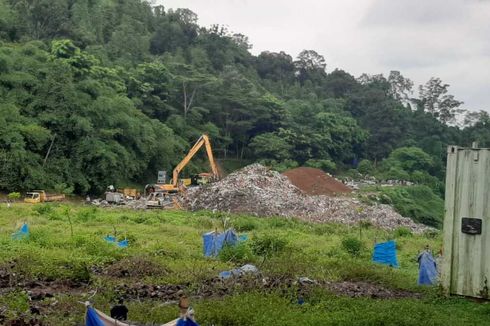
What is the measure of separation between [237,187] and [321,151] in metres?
27.8

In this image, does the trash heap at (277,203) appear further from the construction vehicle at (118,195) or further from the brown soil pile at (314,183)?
the construction vehicle at (118,195)

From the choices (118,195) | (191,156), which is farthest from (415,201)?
(118,195)

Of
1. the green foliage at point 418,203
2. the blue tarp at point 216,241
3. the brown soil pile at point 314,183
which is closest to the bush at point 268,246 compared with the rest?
the blue tarp at point 216,241

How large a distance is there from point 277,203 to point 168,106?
76.9ft

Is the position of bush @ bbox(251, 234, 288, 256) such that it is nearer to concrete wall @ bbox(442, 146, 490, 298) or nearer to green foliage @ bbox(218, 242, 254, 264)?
green foliage @ bbox(218, 242, 254, 264)

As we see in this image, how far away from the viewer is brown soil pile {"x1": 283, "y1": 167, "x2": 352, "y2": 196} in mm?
39478

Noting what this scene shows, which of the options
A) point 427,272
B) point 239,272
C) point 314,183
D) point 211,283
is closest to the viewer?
point 211,283

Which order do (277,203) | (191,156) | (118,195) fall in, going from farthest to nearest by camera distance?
(191,156)
(118,195)
(277,203)

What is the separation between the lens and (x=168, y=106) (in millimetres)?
52031

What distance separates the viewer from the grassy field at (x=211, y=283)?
801 cm

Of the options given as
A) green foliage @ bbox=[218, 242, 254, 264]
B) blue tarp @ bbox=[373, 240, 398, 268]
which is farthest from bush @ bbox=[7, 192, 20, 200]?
blue tarp @ bbox=[373, 240, 398, 268]

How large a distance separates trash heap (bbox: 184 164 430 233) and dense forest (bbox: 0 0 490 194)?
879cm

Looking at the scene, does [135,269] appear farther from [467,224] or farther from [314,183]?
[314,183]

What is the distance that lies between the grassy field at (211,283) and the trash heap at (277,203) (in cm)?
1221
